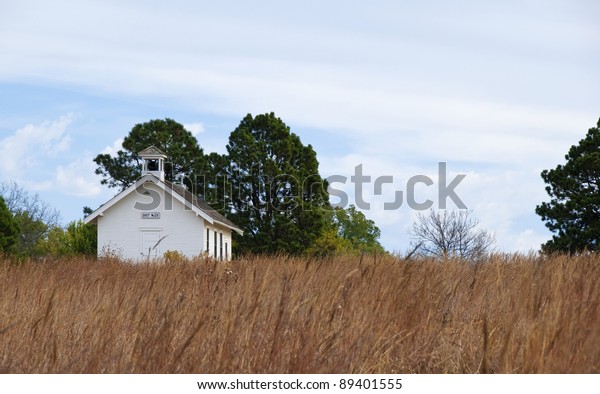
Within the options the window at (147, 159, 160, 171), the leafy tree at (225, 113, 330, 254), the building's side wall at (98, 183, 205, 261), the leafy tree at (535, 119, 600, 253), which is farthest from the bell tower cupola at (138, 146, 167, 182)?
the leafy tree at (535, 119, 600, 253)

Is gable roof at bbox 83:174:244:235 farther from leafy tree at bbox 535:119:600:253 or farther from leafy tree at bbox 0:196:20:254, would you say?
leafy tree at bbox 535:119:600:253

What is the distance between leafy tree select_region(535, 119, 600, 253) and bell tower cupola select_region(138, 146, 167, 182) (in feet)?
67.8

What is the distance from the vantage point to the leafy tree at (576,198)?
108 ft

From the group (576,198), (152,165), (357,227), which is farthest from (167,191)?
(357,227)

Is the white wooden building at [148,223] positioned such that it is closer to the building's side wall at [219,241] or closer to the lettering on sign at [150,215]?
the lettering on sign at [150,215]

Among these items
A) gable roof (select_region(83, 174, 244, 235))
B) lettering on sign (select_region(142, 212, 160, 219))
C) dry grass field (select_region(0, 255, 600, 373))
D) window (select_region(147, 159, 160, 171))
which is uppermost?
window (select_region(147, 159, 160, 171))

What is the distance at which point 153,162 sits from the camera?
43625mm

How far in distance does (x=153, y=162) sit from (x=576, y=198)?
76.9 ft

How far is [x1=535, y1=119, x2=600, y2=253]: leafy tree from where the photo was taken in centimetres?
3300

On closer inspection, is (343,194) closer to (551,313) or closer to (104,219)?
(104,219)

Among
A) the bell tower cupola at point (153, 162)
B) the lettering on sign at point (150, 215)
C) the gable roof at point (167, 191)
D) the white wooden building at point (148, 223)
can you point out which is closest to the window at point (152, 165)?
the bell tower cupola at point (153, 162)

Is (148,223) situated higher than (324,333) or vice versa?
(148,223)

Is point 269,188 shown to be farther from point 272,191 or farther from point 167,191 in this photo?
point 167,191

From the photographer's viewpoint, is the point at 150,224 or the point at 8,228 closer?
the point at 8,228
